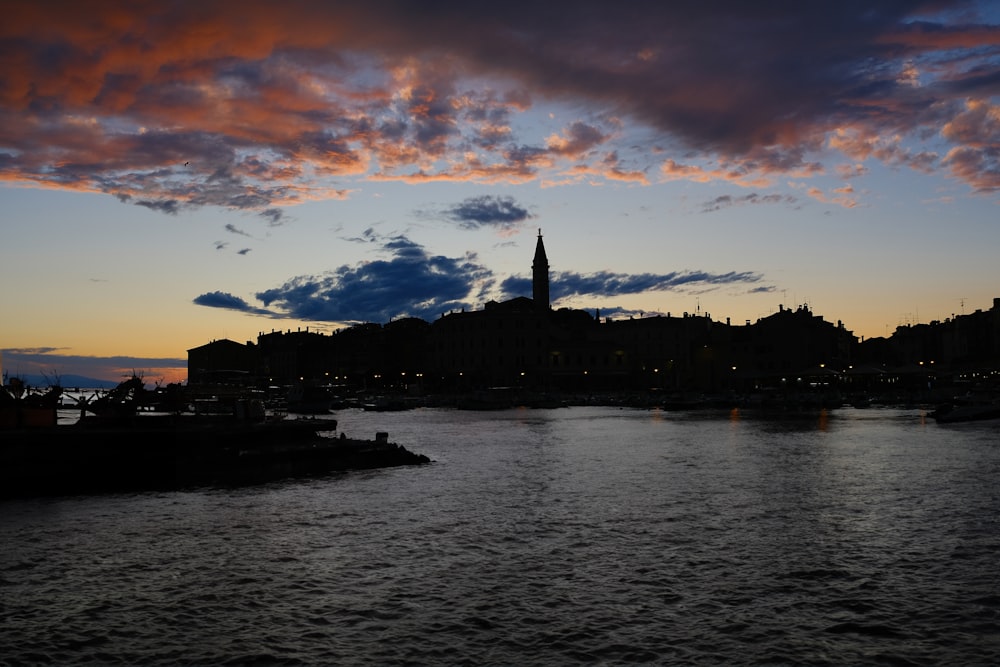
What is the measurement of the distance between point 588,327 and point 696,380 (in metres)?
31.6

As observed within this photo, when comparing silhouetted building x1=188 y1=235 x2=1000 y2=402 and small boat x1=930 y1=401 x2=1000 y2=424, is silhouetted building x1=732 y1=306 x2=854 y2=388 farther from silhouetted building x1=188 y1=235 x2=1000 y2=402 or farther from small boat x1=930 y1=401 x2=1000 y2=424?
small boat x1=930 y1=401 x2=1000 y2=424

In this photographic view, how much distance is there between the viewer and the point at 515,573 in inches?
706

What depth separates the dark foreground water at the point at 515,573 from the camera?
43.2 ft

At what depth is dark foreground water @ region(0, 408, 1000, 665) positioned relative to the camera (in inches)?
518

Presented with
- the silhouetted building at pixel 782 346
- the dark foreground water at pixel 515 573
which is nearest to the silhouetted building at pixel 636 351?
the silhouetted building at pixel 782 346

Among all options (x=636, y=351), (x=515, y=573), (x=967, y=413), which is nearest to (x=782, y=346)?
(x=636, y=351)

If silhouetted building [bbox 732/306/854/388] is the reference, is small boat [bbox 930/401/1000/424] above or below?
below

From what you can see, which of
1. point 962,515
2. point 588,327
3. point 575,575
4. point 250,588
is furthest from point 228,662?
point 588,327

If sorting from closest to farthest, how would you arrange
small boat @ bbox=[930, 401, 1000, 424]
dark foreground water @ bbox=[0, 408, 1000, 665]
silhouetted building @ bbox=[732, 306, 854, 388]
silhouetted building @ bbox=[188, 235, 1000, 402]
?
1. dark foreground water @ bbox=[0, 408, 1000, 665]
2. small boat @ bbox=[930, 401, 1000, 424]
3. silhouetted building @ bbox=[732, 306, 854, 388]
4. silhouetted building @ bbox=[188, 235, 1000, 402]

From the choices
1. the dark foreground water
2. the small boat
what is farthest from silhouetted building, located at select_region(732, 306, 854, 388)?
the dark foreground water

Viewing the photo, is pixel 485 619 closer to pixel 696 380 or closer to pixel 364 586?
pixel 364 586

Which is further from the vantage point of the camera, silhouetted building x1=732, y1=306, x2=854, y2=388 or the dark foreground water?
silhouetted building x1=732, y1=306, x2=854, y2=388

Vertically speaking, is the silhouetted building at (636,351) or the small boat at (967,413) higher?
the silhouetted building at (636,351)

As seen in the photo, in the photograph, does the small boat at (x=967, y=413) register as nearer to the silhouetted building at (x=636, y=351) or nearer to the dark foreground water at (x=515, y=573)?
the dark foreground water at (x=515, y=573)
